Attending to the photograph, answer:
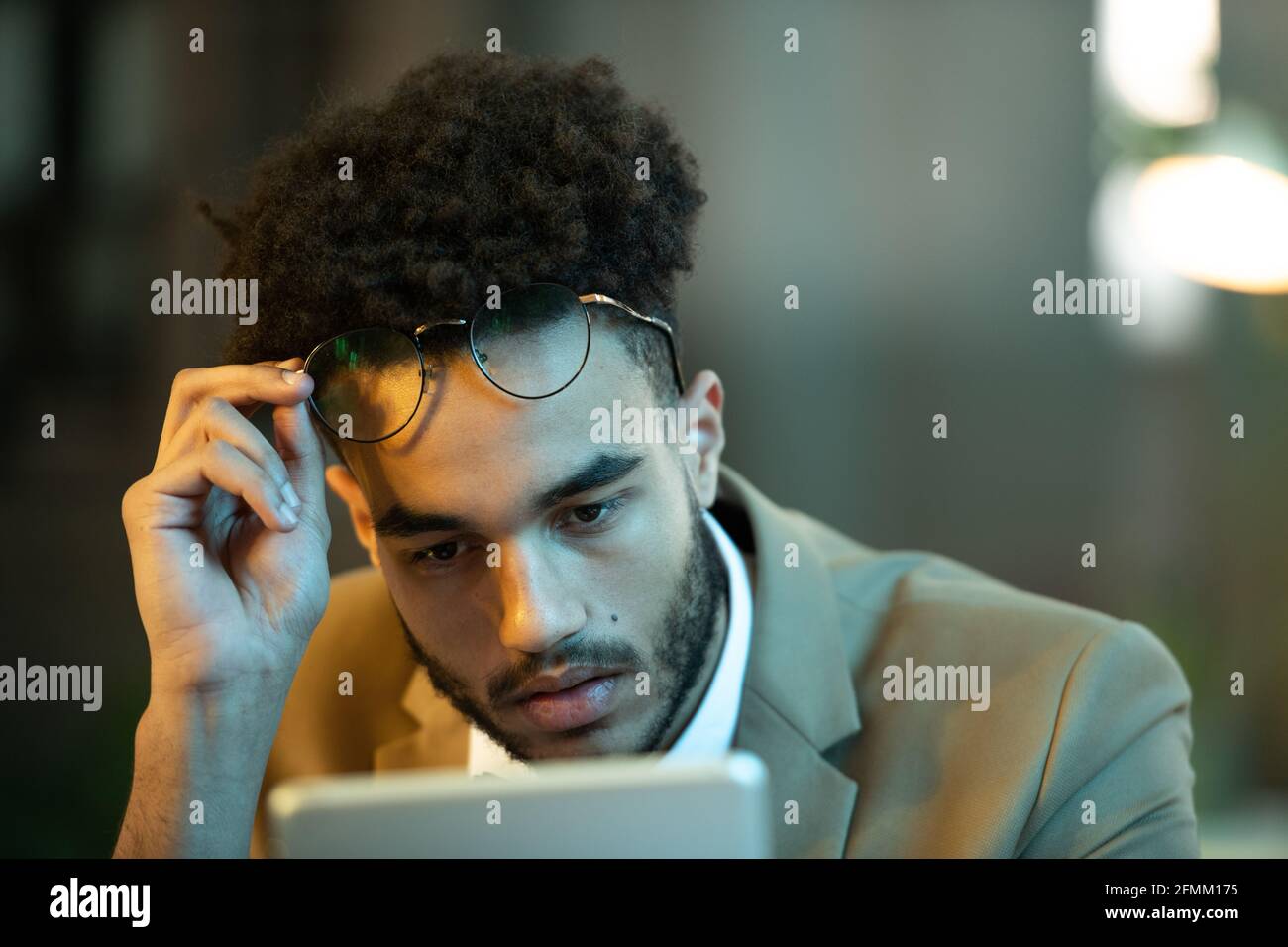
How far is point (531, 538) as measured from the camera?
151 cm

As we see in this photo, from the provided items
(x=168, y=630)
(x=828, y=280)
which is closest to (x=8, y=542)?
(x=168, y=630)

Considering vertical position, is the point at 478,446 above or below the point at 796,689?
above

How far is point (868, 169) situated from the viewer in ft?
5.57

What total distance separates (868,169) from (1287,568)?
32.7 inches

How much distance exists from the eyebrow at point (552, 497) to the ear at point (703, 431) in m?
0.15

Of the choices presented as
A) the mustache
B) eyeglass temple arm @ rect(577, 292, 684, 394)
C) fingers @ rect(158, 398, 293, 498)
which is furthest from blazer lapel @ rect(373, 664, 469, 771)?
eyeglass temple arm @ rect(577, 292, 684, 394)

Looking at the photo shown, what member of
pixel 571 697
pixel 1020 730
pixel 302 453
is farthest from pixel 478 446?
pixel 1020 730

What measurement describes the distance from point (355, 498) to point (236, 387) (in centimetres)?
25

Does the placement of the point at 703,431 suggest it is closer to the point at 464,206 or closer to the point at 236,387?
the point at 464,206

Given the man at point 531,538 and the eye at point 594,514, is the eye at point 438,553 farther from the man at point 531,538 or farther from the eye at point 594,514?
the eye at point 594,514

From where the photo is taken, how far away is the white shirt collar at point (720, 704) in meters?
1.72

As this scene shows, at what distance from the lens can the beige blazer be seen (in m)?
1.55

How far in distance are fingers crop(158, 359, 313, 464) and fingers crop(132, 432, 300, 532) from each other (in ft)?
0.18

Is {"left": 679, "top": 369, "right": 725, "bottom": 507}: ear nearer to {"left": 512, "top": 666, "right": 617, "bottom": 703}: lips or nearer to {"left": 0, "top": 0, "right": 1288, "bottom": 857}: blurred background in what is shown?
{"left": 0, "top": 0, "right": 1288, "bottom": 857}: blurred background
